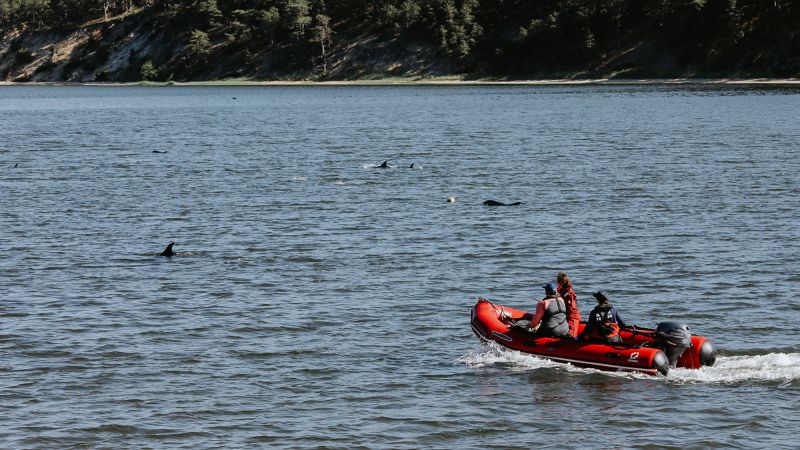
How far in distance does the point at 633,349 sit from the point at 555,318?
1.79 meters

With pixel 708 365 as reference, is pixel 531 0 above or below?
above

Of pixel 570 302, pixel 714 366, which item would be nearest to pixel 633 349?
pixel 570 302

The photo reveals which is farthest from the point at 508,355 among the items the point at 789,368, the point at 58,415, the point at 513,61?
the point at 513,61

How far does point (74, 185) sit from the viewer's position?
55.8m

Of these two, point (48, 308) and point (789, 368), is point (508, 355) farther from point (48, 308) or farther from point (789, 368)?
point (48, 308)

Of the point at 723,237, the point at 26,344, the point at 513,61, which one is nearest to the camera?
the point at 26,344

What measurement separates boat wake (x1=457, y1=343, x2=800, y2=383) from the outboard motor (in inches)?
17.9

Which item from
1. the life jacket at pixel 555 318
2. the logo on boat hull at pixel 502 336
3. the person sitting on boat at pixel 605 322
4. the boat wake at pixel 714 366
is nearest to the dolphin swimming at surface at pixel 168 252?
the boat wake at pixel 714 366

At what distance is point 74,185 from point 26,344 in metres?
32.1

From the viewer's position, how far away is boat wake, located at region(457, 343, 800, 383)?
885 inches

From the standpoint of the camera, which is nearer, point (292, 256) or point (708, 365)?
point (708, 365)

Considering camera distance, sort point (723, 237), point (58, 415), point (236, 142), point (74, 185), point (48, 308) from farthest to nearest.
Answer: point (236, 142), point (74, 185), point (723, 237), point (48, 308), point (58, 415)

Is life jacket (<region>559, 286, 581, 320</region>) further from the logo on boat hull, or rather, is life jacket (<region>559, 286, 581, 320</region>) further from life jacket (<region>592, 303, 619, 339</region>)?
the logo on boat hull

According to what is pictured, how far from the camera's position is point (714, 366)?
23.1 meters
